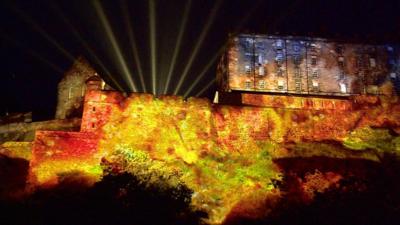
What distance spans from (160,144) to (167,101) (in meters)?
2.97

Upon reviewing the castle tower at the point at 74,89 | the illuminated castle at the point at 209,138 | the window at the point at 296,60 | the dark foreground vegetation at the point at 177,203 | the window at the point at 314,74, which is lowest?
the dark foreground vegetation at the point at 177,203

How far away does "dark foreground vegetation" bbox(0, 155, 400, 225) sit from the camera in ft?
60.6

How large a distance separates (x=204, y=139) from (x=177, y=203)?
6.72 metres

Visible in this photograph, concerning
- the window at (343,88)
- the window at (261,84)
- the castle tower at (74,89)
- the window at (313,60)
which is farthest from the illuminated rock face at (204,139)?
the castle tower at (74,89)

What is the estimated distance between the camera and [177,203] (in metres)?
19.9

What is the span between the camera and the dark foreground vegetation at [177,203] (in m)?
18.5

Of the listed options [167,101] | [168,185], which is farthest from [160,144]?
[168,185]

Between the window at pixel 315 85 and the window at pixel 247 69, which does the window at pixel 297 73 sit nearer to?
the window at pixel 315 85

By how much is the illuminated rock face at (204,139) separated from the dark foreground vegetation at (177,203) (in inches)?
38.7

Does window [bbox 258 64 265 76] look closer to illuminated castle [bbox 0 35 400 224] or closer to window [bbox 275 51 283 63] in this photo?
window [bbox 275 51 283 63]

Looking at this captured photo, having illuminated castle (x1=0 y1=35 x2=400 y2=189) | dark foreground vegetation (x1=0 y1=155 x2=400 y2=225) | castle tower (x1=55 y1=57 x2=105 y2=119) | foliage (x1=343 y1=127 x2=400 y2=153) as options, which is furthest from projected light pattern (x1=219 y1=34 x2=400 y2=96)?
dark foreground vegetation (x1=0 y1=155 x2=400 y2=225)

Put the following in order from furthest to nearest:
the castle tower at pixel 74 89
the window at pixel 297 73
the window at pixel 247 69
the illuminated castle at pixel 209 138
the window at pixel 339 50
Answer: the window at pixel 339 50 → the window at pixel 297 73 → the window at pixel 247 69 → the castle tower at pixel 74 89 → the illuminated castle at pixel 209 138

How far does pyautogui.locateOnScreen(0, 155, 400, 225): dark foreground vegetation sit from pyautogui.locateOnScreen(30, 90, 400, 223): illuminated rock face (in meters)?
0.98

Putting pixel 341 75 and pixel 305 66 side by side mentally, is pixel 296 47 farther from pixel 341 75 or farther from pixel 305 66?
pixel 341 75
